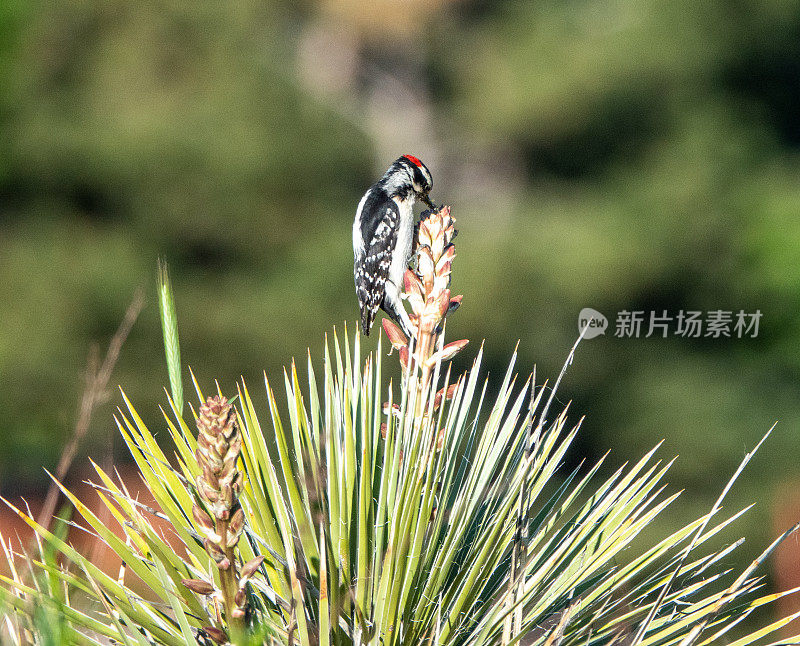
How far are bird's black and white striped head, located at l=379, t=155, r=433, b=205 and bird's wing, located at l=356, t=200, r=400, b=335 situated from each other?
0.19ft

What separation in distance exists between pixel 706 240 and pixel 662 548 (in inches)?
Result: 271

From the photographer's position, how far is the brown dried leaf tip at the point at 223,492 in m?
0.74

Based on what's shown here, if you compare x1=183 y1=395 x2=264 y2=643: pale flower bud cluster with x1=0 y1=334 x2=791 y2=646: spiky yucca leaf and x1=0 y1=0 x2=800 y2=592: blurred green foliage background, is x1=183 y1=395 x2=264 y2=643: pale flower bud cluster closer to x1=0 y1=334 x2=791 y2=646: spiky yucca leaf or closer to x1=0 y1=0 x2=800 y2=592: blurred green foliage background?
x1=0 y1=334 x2=791 y2=646: spiky yucca leaf

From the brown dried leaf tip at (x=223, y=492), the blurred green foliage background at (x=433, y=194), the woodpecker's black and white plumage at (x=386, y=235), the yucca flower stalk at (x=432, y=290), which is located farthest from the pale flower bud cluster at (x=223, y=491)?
the blurred green foliage background at (x=433, y=194)

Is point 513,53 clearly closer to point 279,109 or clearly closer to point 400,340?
point 279,109

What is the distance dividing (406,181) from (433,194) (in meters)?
4.58

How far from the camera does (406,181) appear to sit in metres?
3.11

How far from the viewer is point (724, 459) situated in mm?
7730

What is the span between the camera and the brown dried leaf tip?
0.74m

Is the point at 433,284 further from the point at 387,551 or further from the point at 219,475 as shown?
the point at 219,475

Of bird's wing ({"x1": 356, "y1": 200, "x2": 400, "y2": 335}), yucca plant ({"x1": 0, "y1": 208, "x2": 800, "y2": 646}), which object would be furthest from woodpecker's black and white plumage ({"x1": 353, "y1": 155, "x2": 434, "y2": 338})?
yucca plant ({"x1": 0, "y1": 208, "x2": 800, "y2": 646})

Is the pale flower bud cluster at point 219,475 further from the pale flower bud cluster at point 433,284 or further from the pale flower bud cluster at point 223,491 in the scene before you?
the pale flower bud cluster at point 433,284

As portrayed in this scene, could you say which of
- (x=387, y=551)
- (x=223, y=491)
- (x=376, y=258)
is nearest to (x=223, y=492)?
(x=223, y=491)

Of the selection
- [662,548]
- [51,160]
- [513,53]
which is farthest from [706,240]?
[662,548]
